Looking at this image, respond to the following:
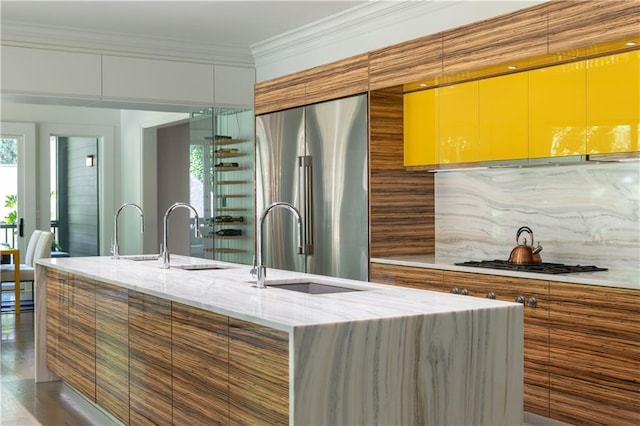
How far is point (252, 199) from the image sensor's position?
7391 mm

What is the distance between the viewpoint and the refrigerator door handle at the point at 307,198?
6168 millimetres

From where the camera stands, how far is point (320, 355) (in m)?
2.44

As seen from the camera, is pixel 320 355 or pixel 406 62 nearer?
pixel 320 355

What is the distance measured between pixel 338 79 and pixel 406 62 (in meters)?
0.80

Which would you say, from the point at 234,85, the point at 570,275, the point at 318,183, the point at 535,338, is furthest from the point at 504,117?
the point at 234,85

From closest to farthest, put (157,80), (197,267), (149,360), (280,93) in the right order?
(149,360) < (197,267) < (280,93) < (157,80)

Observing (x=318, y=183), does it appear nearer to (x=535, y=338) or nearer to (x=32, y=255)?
(x=535, y=338)

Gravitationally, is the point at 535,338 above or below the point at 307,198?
Answer: below

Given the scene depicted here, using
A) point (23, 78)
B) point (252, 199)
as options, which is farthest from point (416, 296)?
point (23, 78)

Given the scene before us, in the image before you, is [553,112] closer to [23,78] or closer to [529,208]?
[529,208]

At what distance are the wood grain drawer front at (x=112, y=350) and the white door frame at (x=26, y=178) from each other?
238 inches

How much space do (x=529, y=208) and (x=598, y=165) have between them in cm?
62

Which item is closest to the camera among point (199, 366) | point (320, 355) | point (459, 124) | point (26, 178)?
point (320, 355)

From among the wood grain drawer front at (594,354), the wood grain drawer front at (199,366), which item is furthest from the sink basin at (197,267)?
the wood grain drawer front at (594,354)
